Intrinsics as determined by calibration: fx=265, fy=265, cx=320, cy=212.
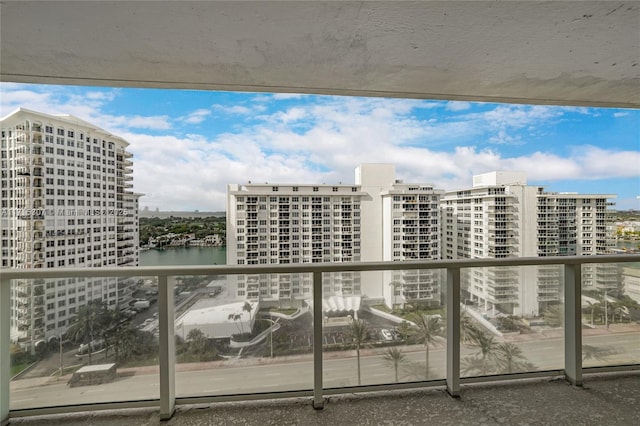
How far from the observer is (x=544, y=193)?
7.79ft

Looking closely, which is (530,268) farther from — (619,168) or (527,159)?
(619,168)

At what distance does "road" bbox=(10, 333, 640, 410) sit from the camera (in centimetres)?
174

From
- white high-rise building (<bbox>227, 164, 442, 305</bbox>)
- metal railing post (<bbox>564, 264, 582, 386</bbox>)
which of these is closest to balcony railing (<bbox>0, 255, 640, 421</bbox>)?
metal railing post (<bbox>564, 264, 582, 386</bbox>)

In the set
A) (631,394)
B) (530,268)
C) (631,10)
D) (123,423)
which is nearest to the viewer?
(631,10)

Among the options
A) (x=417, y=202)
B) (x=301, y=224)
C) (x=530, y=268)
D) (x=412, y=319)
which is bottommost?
(x=412, y=319)

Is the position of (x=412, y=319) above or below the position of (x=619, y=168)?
below

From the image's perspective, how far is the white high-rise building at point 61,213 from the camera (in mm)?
1734

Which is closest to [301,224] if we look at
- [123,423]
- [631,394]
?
[123,423]

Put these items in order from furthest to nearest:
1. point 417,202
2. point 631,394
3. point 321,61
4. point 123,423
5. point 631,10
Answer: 1. point 417,202
2. point 631,394
3. point 123,423
4. point 321,61
5. point 631,10

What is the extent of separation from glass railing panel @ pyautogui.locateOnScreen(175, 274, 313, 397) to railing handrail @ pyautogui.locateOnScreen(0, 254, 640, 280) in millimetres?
68

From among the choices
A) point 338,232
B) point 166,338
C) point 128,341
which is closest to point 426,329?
point 338,232

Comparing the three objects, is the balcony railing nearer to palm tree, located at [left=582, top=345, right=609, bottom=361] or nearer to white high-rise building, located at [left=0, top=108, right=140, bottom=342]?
palm tree, located at [left=582, top=345, right=609, bottom=361]

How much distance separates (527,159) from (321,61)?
210 cm

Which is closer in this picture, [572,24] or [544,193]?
[572,24]
